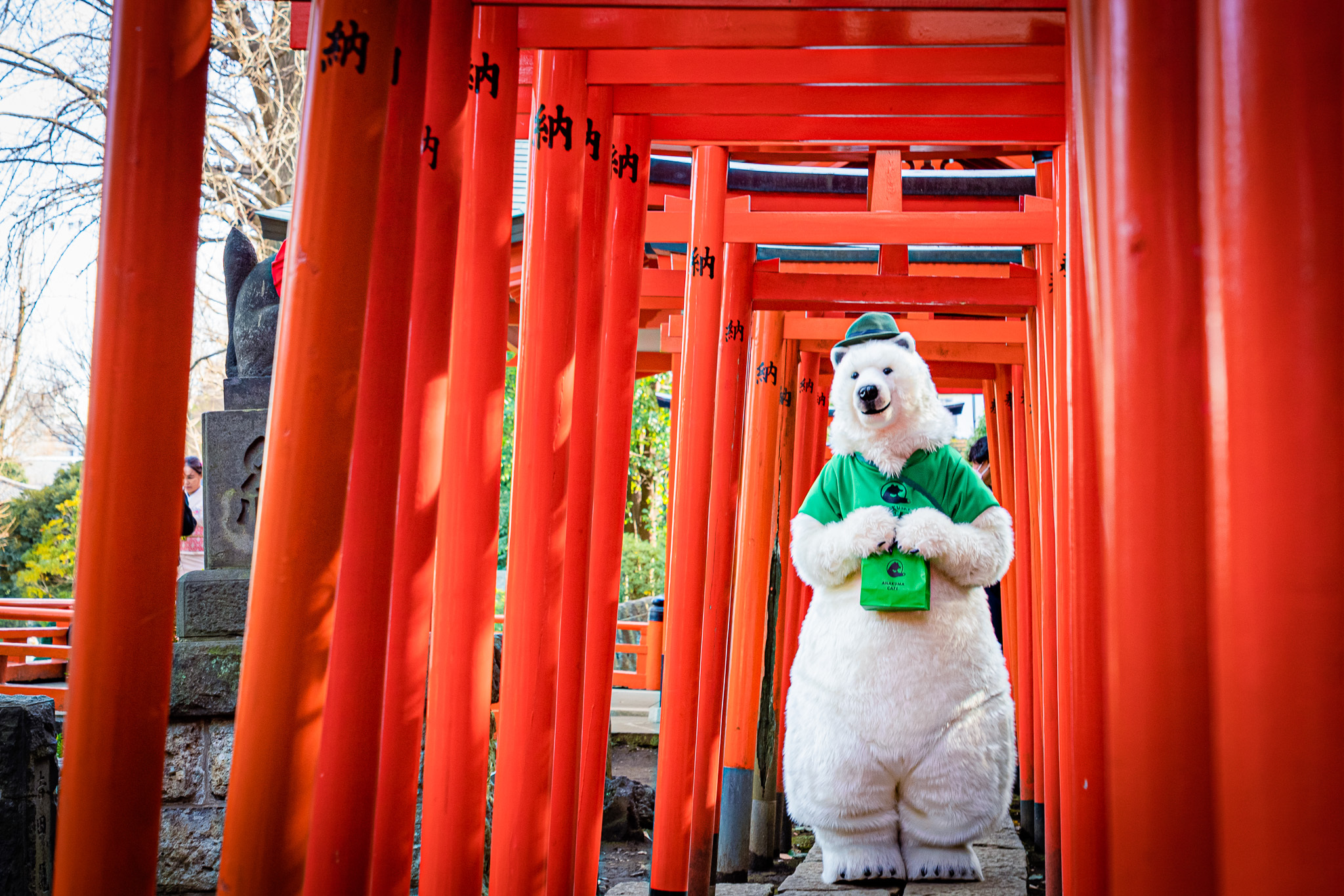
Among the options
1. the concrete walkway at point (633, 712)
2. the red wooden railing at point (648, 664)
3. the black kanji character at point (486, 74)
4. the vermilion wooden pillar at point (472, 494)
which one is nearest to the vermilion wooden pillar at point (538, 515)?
the vermilion wooden pillar at point (472, 494)

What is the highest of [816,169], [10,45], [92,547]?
[10,45]

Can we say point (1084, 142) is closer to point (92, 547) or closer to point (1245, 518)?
point (1245, 518)

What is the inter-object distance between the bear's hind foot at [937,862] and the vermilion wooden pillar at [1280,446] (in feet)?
10.3

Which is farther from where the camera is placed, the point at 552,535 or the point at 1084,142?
the point at 552,535

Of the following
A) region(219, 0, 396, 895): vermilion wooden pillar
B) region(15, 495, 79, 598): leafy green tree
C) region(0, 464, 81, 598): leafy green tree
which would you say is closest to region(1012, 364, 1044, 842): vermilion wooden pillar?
region(219, 0, 396, 895): vermilion wooden pillar

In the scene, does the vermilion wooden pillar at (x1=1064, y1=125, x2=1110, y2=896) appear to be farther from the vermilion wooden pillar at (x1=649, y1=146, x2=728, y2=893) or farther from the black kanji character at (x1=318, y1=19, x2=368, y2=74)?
the vermilion wooden pillar at (x1=649, y1=146, x2=728, y2=893)

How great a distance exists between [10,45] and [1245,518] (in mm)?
12452

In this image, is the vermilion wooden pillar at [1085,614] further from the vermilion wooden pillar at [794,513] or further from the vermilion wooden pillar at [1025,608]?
the vermilion wooden pillar at [1025,608]

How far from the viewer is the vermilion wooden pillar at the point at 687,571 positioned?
3.57m

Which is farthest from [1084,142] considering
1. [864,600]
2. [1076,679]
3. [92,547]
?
[864,600]

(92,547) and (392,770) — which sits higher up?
(92,547)

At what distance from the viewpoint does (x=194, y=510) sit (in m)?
6.87

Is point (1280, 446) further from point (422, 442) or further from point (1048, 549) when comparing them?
point (1048, 549)

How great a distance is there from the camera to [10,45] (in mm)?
10484
